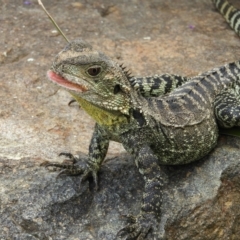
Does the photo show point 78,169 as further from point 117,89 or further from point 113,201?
point 117,89

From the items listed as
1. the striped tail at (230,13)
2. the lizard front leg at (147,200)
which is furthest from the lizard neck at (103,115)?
the striped tail at (230,13)

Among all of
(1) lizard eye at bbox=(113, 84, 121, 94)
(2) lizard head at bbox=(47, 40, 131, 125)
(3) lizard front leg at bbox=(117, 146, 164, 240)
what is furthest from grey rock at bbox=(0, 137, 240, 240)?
(1) lizard eye at bbox=(113, 84, 121, 94)

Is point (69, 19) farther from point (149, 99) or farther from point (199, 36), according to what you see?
point (149, 99)

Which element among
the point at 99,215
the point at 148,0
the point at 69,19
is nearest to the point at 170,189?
the point at 99,215

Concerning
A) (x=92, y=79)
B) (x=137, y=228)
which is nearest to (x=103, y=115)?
(x=92, y=79)

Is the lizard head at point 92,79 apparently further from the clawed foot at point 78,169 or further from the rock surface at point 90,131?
the rock surface at point 90,131
